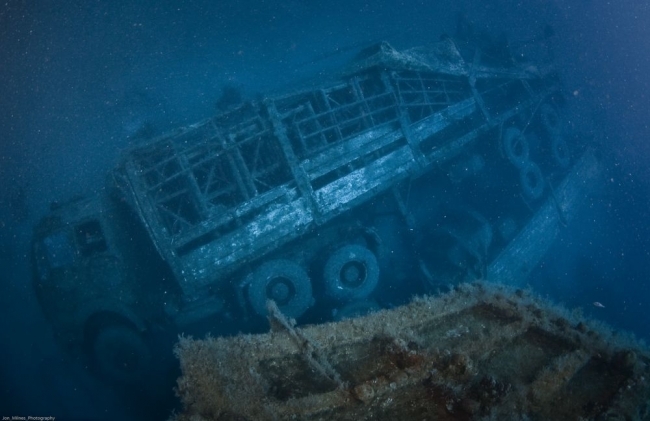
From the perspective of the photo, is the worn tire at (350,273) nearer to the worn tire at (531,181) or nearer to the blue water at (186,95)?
the blue water at (186,95)

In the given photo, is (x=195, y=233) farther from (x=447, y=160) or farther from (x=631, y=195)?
(x=631, y=195)

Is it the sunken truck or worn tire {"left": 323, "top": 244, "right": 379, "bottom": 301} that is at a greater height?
the sunken truck

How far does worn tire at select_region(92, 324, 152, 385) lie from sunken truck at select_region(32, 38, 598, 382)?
3 centimetres

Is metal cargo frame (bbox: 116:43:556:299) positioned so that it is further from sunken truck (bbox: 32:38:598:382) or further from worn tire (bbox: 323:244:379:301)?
worn tire (bbox: 323:244:379:301)

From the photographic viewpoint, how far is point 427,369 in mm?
3156

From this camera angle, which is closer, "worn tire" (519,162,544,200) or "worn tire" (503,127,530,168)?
"worn tire" (503,127,530,168)

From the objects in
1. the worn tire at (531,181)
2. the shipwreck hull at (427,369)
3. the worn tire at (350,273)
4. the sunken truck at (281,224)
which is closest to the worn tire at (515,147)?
the worn tire at (531,181)

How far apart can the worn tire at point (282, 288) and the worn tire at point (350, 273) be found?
0.60m

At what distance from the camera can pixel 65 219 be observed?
839 centimetres

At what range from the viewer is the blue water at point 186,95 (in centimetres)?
1555

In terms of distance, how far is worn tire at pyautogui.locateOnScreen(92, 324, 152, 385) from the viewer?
8508 mm

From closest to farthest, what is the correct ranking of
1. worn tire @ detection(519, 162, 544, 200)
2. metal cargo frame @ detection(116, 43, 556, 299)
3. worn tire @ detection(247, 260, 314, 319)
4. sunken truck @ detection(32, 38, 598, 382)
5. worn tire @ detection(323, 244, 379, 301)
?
metal cargo frame @ detection(116, 43, 556, 299), sunken truck @ detection(32, 38, 598, 382), worn tire @ detection(247, 260, 314, 319), worn tire @ detection(323, 244, 379, 301), worn tire @ detection(519, 162, 544, 200)

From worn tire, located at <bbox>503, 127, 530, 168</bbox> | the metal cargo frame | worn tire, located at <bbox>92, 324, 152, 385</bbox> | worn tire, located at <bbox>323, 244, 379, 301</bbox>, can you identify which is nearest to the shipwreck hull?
the metal cargo frame

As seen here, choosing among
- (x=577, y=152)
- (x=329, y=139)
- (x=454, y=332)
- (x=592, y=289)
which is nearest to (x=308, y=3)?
(x=577, y=152)
